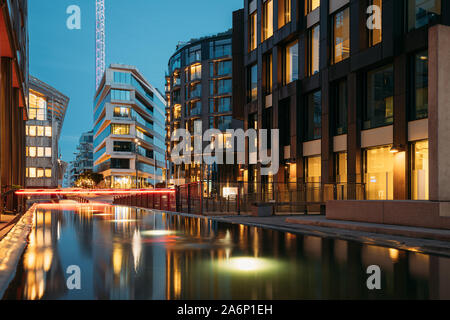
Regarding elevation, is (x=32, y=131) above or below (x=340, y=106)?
above

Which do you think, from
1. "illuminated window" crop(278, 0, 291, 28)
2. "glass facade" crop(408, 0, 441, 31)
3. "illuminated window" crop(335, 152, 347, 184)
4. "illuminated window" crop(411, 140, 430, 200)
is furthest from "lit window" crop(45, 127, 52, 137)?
"illuminated window" crop(411, 140, 430, 200)

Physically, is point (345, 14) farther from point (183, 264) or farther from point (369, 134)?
point (183, 264)

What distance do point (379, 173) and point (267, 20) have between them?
58.2ft

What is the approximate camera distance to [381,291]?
18.4ft

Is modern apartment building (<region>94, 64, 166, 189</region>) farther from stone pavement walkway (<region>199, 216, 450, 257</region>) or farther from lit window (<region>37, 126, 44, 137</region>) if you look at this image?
stone pavement walkway (<region>199, 216, 450, 257</region>)

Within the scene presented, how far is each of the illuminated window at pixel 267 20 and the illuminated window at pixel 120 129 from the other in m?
70.7

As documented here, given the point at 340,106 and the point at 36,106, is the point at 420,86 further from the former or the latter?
the point at 36,106

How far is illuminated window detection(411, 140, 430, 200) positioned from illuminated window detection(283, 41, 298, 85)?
42.7 feet

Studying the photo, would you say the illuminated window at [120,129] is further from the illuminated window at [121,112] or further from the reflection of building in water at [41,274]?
the reflection of building in water at [41,274]

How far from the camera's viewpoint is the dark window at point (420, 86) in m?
20.8

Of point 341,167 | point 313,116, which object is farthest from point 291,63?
point 341,167

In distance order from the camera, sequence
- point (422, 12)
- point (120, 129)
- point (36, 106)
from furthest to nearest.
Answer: point (120, 129), point (36, 106), point (422, 12)

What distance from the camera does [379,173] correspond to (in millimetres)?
23422

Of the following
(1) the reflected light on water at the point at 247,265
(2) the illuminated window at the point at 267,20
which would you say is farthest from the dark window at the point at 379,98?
(1) the reflected light on water at the point at 247,265
